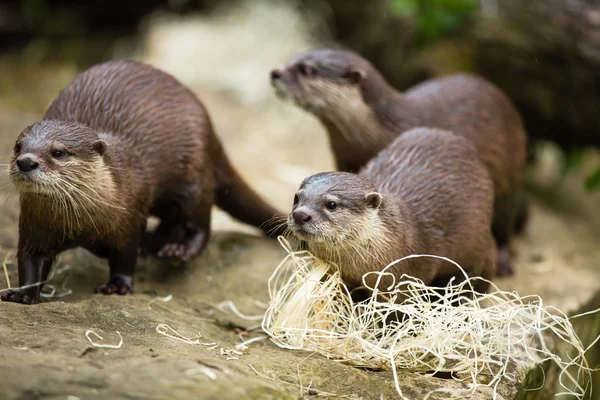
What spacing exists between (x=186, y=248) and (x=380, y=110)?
1428 mm

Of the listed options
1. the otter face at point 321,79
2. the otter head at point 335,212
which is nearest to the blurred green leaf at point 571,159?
the otter face at point 321,79

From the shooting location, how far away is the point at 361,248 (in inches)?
127

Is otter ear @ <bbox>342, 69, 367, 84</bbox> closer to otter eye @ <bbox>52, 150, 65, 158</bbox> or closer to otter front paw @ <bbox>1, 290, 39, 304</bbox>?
otter eye @ <bbox>52, 150, 65, 158</bbox>

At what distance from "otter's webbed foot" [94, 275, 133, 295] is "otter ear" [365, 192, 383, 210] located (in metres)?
1.23

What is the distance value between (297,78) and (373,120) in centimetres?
55

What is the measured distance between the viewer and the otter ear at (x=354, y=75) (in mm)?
4508

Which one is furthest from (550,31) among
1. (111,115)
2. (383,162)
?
(111,115)

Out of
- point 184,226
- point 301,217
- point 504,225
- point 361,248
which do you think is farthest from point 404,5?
point 301,217

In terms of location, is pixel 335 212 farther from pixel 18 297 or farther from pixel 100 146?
pixel 18 297

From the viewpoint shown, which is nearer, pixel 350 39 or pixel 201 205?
pixel 201 205

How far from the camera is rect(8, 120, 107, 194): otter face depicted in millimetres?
3066

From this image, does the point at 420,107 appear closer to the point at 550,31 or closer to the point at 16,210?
the point at 550,31

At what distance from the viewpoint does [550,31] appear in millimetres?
5391

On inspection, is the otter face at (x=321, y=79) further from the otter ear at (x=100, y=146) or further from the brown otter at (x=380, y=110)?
the otter ear at (x=100, y=146)
